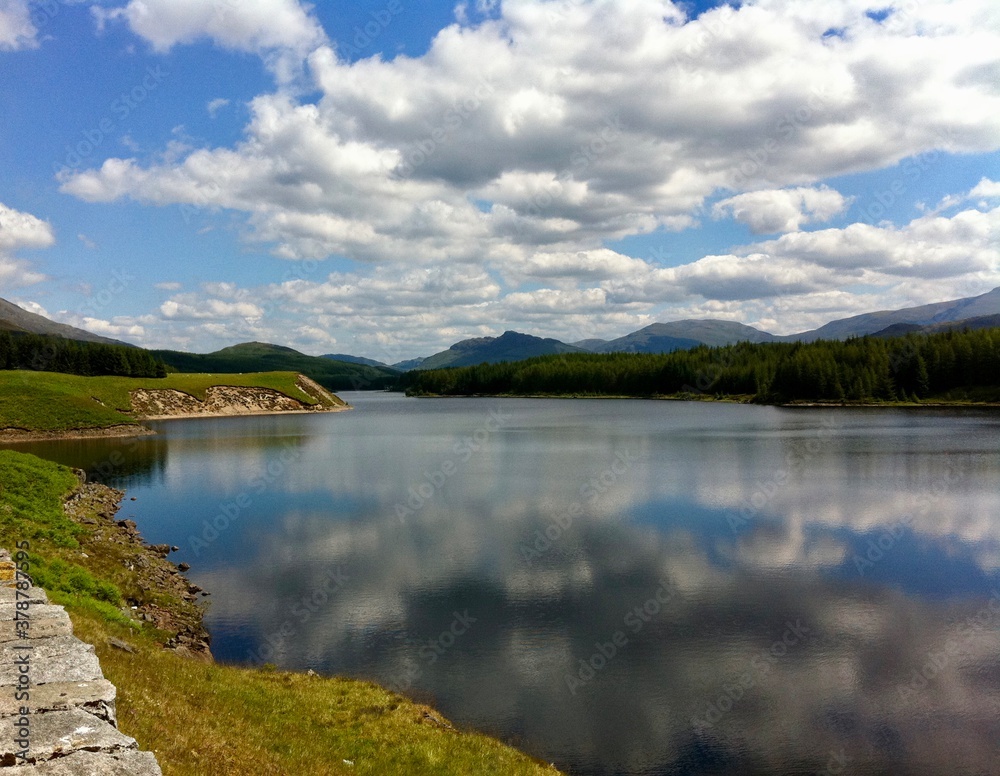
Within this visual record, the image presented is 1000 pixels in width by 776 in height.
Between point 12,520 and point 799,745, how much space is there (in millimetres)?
39571

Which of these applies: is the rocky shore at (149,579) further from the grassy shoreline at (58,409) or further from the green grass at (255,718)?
the grassy shoreline at (58,409)

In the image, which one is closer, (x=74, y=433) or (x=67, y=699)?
(x=67, y=699)

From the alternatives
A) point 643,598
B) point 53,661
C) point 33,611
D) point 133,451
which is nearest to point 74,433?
point 133,451

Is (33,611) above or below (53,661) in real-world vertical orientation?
below

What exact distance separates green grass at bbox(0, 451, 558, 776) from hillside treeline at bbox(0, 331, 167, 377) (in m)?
178

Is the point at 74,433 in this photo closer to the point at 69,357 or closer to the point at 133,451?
the point at 133,451

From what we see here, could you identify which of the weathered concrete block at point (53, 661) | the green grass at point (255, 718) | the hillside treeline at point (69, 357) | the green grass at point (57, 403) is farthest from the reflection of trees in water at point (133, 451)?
the hillside treeline at point (69, 357)

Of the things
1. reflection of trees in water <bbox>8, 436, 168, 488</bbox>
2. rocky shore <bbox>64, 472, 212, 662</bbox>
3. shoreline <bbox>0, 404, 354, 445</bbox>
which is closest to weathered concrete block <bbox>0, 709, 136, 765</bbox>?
rocky shore <bbox>64, 472, 212, 662</bbox>

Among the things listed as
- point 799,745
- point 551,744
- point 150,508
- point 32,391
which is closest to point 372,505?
point 150,508

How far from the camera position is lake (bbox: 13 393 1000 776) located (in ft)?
64.3

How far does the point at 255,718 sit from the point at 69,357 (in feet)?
651

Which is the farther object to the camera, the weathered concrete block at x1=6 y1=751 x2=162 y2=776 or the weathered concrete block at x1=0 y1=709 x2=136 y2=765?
the weathered concrete block at x1=0 y1=709 x2=136 y2=765

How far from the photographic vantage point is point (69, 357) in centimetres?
17550

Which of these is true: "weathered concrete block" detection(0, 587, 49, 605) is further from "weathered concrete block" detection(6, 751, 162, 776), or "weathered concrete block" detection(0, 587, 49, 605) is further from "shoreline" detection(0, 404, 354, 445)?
"shoreline" detection(0, 404, 354, 445)
